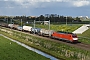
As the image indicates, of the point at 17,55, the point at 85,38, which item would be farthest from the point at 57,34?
the point at 17,55

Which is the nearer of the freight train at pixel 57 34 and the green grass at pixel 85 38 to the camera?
the freight train at pixel 57 34

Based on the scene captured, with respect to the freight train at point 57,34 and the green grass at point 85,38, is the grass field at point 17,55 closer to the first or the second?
the freight train at point 57,34

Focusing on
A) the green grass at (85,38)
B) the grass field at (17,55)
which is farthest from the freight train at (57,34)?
the grass field at (17,55)

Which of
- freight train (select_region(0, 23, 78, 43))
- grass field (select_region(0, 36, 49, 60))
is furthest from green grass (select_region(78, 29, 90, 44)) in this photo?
grass field (select_region(0, 36, 49, 60))

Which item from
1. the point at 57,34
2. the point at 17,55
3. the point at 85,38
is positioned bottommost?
the point at 85,38

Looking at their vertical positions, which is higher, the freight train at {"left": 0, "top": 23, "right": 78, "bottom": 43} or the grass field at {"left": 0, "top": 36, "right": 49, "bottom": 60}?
the freight train at {"left": 0, "top": 23, "right": 78, "bottom": 43}

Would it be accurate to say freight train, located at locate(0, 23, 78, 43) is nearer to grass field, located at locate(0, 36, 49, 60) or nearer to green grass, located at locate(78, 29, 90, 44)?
green grass, located at locate(78, 29, 90, 44)

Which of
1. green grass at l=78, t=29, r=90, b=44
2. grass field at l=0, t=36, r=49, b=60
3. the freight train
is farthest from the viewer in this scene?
green grass at l=78, t=29, r=90, b=44

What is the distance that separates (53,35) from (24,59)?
42998mm

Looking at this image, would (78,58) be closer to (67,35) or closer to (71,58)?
(71,58)

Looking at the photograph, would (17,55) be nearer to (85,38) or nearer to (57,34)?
(57,34)

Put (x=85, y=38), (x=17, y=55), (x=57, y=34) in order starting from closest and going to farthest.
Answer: (x=17, y=55)
(x=57, y=34)
(x=85, y=38)

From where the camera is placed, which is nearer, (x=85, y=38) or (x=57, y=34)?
(x=57, y=34)

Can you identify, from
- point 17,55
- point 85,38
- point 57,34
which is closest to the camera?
point 17,55
